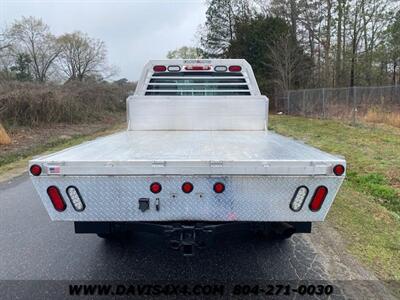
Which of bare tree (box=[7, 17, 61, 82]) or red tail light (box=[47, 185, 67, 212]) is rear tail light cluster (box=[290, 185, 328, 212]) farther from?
bare tree (box=[7, 17, 61, 82])

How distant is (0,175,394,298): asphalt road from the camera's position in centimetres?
351

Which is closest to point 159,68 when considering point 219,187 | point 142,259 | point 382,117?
point 142,259

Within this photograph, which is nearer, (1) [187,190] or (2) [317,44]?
(1) [187,190]

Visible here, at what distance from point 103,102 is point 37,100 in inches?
401

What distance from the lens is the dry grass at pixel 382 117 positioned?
49.6 feet

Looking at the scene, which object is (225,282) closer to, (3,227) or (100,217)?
(100,217)

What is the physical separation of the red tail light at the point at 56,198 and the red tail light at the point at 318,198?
1.91m

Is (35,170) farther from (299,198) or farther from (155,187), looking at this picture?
(299,198)

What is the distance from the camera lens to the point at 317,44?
31.0m

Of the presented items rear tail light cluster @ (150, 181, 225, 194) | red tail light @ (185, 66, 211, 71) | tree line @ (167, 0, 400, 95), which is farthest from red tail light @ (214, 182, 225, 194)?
tree line @ (167, 0, 400, 95)

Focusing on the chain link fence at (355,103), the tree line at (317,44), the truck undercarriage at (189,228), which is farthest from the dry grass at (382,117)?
the truck undercarriage at (189,228)

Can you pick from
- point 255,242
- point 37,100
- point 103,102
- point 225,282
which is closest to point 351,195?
point 255,242

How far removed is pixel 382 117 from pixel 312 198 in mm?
15567

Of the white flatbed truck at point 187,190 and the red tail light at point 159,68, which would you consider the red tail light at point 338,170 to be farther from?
the red tail light at point 159,68
